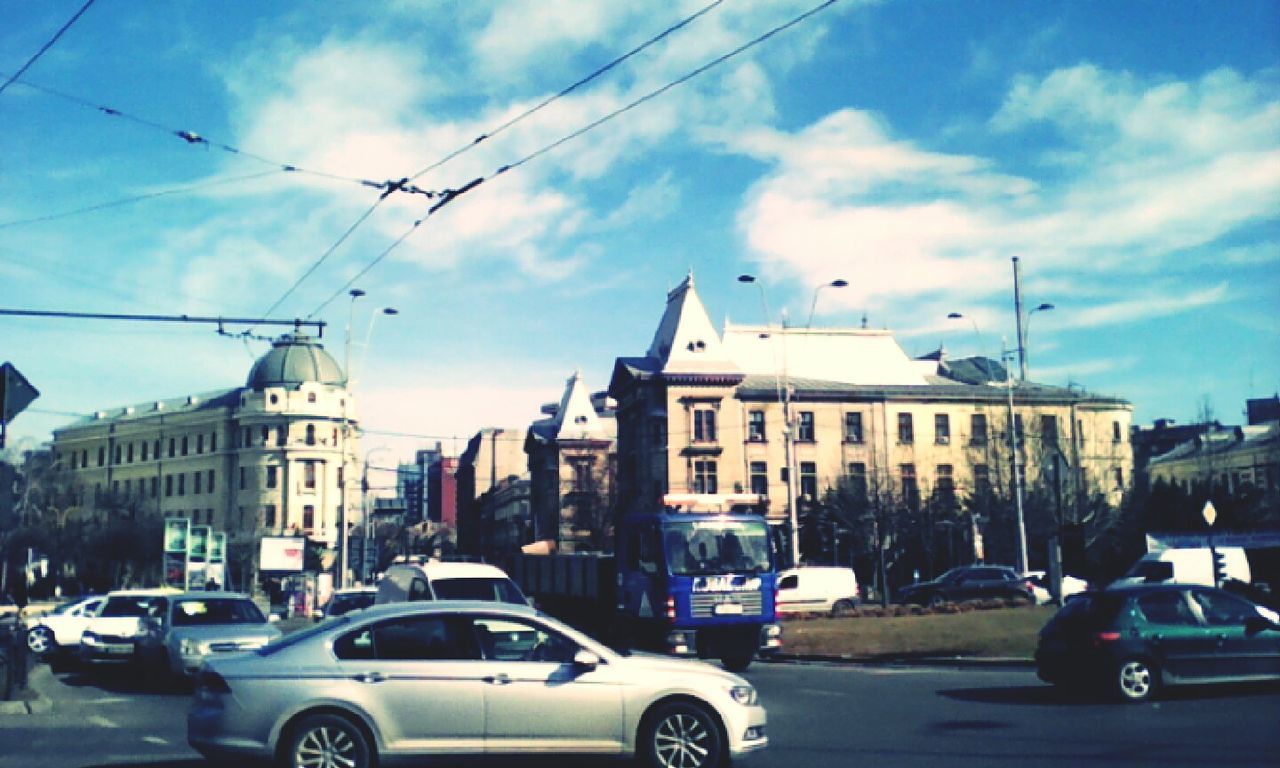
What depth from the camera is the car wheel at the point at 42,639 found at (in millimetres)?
26922

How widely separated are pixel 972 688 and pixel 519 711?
962 cm

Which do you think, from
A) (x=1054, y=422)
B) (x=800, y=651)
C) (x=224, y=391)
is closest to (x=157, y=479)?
(x=224, y=391)

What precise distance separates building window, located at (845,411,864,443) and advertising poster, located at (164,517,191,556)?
4021 centimetres

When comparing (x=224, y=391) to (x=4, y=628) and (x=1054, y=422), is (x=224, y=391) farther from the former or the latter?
(x=4, y=628)

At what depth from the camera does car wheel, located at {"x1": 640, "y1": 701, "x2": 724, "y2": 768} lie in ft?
31.2

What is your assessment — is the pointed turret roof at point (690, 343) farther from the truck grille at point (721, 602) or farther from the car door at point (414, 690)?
the car door at point (414, 690)

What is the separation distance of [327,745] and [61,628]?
875 inches

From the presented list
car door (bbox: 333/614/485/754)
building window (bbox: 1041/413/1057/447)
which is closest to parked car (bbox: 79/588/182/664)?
car door (bbox: 333/614/485/754)

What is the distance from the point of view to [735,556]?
2027 cm

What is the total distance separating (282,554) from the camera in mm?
53125

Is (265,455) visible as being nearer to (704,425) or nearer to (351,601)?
(704,425)

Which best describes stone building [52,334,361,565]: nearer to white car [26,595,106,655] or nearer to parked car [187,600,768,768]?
white car [26,595,106,655]

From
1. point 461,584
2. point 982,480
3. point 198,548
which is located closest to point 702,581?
point 461,584

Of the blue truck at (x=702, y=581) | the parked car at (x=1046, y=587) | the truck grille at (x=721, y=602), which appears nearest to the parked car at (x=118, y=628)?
the blue truck at (x=702, y=581)
